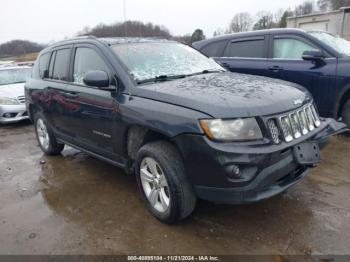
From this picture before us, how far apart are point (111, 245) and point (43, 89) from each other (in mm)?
2986

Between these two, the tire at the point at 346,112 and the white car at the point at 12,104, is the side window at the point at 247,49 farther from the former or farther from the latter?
the white car at the point at 12,104

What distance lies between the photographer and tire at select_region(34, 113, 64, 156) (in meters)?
5.17

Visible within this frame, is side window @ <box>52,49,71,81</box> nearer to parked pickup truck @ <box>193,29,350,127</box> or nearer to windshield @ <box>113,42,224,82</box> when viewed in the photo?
windshield @ <box>113,42,224,82</box>

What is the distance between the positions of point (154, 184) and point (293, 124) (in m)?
1.38

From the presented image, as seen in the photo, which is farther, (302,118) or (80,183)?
(80,183)

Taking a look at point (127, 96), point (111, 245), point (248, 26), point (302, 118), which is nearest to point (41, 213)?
point (111, 245)

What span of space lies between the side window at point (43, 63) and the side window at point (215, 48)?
3.29 meters

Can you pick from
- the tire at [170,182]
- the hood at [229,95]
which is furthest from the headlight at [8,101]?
the tire at [170,182]

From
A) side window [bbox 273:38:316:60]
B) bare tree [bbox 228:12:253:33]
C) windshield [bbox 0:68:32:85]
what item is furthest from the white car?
bare tree [bbox 228:12:253:33]

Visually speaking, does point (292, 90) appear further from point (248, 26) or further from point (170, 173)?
point (248, 26)

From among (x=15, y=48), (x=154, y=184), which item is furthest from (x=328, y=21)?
(x=15, y=48)

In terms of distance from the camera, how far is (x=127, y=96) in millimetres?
3281

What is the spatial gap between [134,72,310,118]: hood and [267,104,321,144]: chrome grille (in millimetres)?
70

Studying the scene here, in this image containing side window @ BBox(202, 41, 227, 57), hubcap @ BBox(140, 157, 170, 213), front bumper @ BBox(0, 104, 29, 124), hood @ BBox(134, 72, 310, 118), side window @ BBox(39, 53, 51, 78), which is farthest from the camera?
front bumper @ BBox(0, 104, 29, 124)
